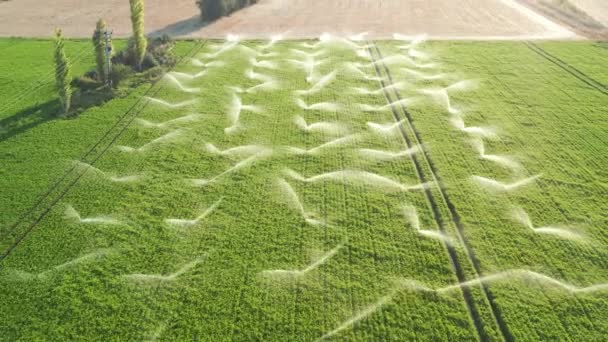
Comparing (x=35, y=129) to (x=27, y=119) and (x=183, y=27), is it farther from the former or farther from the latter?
(x=183, y=27)

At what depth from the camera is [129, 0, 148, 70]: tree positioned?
18.2 metres

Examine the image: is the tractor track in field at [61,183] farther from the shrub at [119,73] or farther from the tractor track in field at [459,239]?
the tractor track in field at [459,239]

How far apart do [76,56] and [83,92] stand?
5034mm

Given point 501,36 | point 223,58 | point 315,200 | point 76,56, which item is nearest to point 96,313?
point 315,200

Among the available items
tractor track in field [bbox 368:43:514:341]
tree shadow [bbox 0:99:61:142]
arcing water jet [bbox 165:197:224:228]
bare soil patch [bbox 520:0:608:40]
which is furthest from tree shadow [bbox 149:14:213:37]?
bare soil patch [bbox 520:0:608:40]

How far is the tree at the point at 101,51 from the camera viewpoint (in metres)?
16.2

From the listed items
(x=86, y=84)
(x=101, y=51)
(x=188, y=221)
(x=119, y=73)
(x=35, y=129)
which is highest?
(x=101, y=51)

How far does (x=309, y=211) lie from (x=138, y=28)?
1235 centimetres

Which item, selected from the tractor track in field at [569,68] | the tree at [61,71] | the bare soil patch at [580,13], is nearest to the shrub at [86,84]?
the tree at [61,71]

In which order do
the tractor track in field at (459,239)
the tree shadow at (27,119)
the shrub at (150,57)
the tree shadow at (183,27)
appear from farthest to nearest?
the tree shadow at (183,27) → the shrub at (150,57) → the tree shadow at (27,119) → the tractor track in field at (459,239)

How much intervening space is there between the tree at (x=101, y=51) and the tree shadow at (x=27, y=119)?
6.58 ft

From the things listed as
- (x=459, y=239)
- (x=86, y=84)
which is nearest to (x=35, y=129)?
(x=86, y=84)

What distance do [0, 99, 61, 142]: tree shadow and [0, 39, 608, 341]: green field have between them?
102 mm

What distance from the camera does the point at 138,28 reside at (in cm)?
1827
